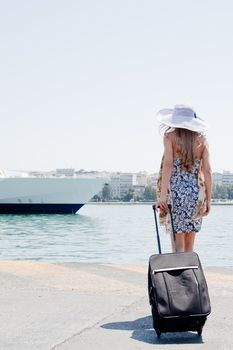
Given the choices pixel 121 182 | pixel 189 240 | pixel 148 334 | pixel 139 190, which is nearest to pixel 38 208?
pixel 189 240

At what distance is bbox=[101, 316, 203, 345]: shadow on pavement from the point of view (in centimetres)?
379

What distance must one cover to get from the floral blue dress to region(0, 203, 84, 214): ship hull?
207 feet

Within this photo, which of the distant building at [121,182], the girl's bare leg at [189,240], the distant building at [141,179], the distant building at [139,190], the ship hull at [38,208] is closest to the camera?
the girl's bare leg at [189,240]

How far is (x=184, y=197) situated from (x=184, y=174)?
0.44 feet

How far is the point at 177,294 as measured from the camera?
3895 millimetres

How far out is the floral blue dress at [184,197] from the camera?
15.0ft

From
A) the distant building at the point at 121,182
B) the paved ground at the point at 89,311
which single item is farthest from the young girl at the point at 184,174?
the distant building at the point at 121,182

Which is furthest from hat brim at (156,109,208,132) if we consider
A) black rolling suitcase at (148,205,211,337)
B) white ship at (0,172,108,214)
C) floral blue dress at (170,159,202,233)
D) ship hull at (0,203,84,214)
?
ship hull at (0,203,84,214)

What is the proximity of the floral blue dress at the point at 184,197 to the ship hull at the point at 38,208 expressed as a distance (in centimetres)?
6308

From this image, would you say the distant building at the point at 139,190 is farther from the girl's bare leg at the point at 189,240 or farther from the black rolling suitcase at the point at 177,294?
the black rolling suitcase at the point at 177,294

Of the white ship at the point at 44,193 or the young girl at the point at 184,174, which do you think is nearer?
the young girl at the point at 184,174

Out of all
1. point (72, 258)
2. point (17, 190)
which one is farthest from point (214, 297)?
point (17, 190)

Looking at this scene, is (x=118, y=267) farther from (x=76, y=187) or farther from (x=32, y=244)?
(x=76, y=187)

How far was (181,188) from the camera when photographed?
4.57 meters
